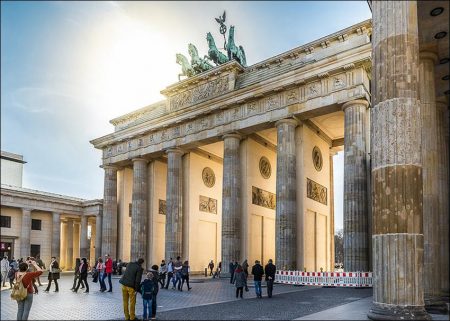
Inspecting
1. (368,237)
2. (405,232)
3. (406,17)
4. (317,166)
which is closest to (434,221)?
(405,232)

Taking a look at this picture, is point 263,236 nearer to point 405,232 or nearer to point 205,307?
point 205,307

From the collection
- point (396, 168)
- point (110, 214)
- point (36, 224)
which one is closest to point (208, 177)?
point (110, 214)

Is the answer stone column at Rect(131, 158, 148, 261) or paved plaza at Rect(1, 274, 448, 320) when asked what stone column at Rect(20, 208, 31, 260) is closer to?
stone column at Rect(131, 158, 148, 261)

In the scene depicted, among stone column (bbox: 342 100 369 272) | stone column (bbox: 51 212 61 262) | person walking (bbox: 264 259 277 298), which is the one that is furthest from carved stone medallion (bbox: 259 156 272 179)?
stone column (bbox: 51 212 61 262)

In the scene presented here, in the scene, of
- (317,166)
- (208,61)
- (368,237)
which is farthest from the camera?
(208,61)

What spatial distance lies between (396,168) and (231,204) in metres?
25.6

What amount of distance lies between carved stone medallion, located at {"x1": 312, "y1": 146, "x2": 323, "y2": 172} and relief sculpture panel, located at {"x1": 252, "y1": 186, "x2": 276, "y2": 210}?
5.44 meters

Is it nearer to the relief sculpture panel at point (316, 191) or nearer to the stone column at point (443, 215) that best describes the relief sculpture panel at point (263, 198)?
the relief sculpture panel at point (316, 191)

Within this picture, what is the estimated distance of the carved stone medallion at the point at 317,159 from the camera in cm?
3752

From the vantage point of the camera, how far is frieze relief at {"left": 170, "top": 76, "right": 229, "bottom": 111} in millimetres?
39531

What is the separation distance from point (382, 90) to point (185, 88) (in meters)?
32.1

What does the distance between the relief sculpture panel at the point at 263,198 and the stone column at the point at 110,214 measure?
17102 millimetres

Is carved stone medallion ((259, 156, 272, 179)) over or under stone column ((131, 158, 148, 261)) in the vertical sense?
over

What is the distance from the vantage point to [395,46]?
39.8 ft
